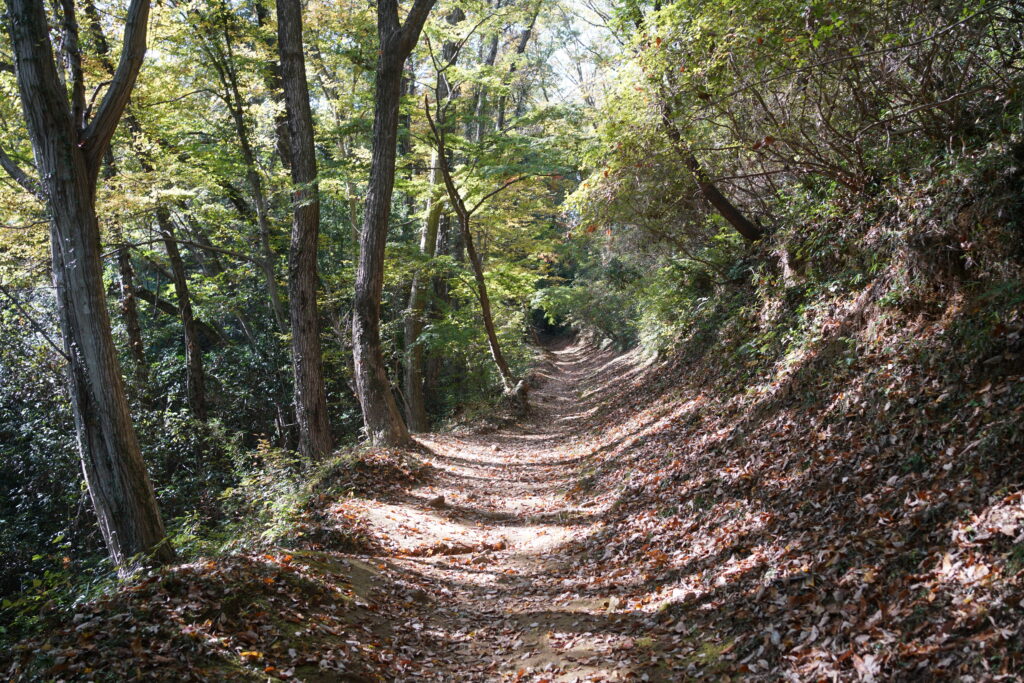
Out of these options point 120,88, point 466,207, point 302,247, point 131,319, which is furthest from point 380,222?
point 131,319

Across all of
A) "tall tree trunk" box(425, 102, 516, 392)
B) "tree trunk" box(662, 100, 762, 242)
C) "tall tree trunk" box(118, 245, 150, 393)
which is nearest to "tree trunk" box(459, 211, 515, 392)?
"tall tree trunk" box(425, 102, 516, 392)

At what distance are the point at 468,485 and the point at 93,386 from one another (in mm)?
6165

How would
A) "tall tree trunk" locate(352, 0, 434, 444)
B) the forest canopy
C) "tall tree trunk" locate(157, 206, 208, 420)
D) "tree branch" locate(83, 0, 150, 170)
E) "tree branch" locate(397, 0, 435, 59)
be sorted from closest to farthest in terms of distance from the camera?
the forest canopy
"tree branch" locate(83, 0, 150, 170)
"tree branch" locate(397, 0, 435, 59)
"tall tree trunk" locate(352, 0, 434, 444)
"tall tree trunk" locate(157, 206, 208, 420)

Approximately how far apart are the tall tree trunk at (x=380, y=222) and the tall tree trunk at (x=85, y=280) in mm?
4878

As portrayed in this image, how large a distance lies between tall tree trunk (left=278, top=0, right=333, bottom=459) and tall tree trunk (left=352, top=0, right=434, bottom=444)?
779 mm

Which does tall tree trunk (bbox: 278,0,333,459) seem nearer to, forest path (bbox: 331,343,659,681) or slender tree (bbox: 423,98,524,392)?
forest path (bbox: 331,343,659,681)

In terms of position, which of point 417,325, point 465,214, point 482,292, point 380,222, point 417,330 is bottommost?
point 417,330

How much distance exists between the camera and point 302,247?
10.7 m

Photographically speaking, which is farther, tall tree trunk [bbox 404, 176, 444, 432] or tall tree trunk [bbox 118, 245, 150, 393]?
tall tree trunk [bbox 404, 176, 444, 432]

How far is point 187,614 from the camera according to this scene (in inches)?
171

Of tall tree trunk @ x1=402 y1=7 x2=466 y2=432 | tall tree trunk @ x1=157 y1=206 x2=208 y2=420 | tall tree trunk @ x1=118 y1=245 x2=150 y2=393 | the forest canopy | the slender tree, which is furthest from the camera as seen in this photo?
tall tree trunk @ x1=402 y1=7 x2=466 y2=432

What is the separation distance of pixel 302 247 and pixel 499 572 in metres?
6.41

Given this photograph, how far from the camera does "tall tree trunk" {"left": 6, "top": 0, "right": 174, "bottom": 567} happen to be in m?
5.62

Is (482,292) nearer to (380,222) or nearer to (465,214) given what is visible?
(465,214)
